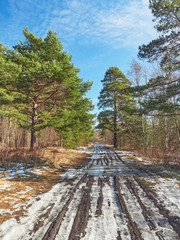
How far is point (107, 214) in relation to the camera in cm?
290

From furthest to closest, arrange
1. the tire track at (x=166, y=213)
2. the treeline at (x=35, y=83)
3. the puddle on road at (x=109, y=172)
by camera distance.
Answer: the treeline at (x=35, y=83)
the puddle on road at (x=109, y=172)
the tire track at (x=166, y=213)

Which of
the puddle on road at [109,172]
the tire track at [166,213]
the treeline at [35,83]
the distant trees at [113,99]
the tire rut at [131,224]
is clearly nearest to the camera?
the tire rut at [131,224]

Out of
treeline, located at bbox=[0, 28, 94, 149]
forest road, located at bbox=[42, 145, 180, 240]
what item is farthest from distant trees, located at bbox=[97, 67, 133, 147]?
forest road, located at bbox=[42, 145, 180, 240]

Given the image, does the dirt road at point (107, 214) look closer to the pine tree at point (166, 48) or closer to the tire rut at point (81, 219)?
the tire rut at point (81, 219)

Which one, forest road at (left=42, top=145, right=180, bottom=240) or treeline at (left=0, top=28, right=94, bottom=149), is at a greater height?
treeline at (left=0, top=28, right=94, bottom=149)

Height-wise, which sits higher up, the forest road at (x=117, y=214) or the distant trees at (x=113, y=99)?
the distant trees at (x=113, y=99)

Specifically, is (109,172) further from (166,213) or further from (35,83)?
(35,83)

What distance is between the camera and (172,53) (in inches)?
309

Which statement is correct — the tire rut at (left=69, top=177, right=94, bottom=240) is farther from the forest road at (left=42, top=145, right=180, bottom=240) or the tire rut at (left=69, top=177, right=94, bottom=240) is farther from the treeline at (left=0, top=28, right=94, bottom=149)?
the treeline at (left=0, top=28, right=94, bottom=149)

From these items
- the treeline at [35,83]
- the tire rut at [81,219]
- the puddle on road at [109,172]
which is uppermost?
the treeline at [35,83]

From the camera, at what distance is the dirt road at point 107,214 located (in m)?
2.29

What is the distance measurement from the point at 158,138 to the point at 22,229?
1513 centimetres

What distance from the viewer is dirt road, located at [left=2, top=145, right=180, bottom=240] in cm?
229

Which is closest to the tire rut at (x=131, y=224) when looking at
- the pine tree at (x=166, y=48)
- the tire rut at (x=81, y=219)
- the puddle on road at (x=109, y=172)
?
the tire rut at (x=81, y=219)
